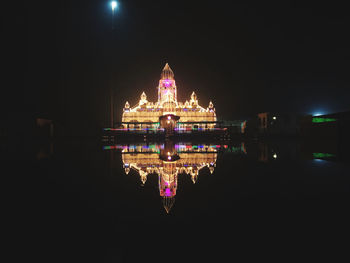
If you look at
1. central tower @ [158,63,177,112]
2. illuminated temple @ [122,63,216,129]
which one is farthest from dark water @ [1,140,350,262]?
central tower @ [158,63,177,112]

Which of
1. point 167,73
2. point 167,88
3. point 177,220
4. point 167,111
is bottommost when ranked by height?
point 177,220

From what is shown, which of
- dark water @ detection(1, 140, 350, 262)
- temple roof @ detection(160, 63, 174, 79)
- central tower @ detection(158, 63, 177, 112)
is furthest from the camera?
temple roof @ detection(160, 63, 174, 79)

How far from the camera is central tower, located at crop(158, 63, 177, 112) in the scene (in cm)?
5744

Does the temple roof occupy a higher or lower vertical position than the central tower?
higher

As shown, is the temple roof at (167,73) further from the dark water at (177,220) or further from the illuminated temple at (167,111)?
the dark water at (177,220)

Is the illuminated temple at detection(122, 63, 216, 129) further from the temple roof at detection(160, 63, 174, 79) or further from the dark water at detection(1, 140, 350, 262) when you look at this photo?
the dark water at detection(1, 140, 350, 262)

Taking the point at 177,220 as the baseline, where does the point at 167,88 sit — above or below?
above

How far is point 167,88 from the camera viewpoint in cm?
5909

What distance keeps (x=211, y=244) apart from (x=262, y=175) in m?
3.19

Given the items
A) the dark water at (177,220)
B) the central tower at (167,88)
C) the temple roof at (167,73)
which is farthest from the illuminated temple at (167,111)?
the dark water at (177,220)

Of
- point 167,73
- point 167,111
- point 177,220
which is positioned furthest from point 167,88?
point 177,220

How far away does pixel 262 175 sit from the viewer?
→ 187 inches

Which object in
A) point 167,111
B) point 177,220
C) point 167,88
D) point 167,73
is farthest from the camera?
point 167,73

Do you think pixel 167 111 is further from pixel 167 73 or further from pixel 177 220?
pixel 177 220
